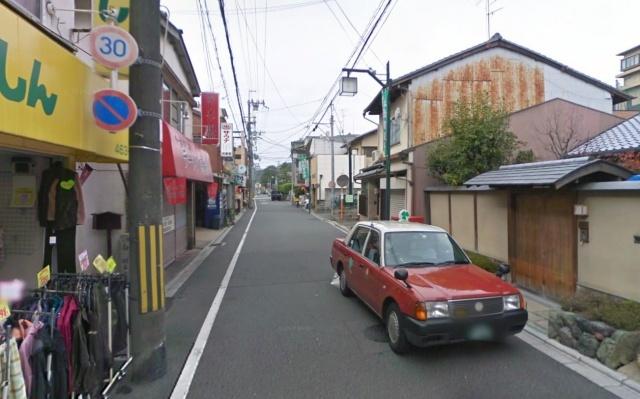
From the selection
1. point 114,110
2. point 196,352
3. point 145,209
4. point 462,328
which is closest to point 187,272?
point 196,352

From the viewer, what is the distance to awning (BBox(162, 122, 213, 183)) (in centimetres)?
823

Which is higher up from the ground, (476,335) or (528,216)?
(528,216)

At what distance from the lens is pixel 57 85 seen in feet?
13.0

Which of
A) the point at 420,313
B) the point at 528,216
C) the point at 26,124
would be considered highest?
the point at 26,124

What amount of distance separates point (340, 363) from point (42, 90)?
4.12 metres

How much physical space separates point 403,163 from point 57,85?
13.9 metres

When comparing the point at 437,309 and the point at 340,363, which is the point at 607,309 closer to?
the point at 437,309

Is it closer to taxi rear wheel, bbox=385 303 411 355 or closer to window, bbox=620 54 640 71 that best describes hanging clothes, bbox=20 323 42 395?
taxi rear wheel, bbox=385 303 411 355

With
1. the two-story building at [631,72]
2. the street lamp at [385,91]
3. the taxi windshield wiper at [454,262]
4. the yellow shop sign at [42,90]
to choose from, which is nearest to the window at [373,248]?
the taxi windshield wiper at [454,262]

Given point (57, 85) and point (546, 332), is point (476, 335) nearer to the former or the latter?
point (546, 332)

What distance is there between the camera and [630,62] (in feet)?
185

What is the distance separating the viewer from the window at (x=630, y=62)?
5525cm

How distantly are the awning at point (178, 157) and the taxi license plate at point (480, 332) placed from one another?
624 cm

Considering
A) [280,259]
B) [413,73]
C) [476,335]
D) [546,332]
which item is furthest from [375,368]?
[413,73]
